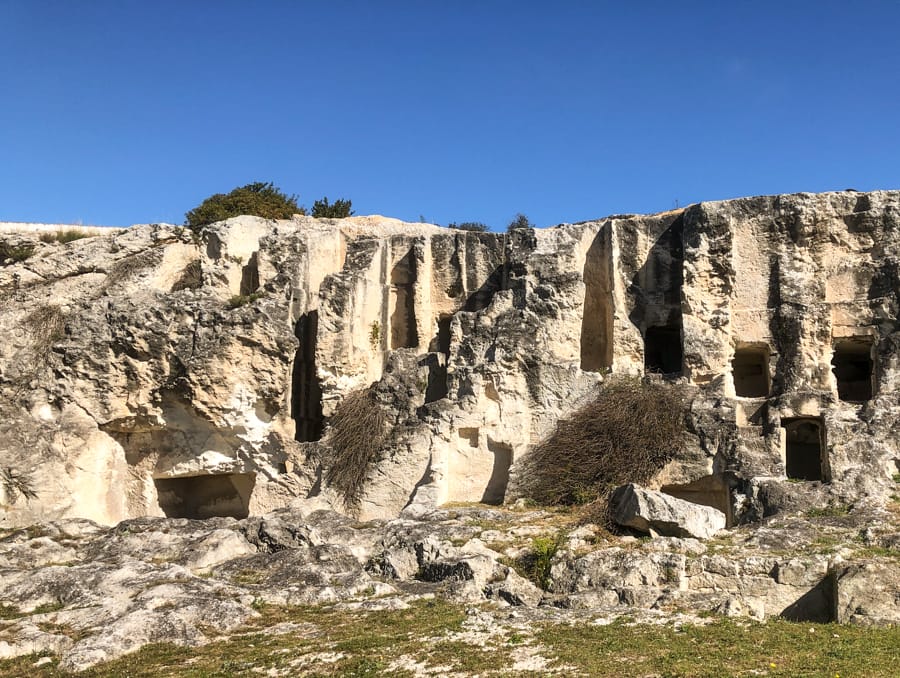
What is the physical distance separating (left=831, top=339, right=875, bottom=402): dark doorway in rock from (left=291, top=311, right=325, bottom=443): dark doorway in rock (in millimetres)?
11844

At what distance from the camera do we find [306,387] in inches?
882

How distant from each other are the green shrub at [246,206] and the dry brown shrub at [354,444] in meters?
9.18

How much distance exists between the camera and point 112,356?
20203 mm

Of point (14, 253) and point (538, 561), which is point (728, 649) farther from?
point (14, 253)

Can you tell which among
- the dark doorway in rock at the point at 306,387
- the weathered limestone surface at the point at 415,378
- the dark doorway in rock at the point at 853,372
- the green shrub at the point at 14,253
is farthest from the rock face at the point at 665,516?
the green shrub at the point at 14,253

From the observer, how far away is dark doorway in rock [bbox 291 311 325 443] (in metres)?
22.1

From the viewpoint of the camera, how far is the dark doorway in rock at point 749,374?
21673 millimetres

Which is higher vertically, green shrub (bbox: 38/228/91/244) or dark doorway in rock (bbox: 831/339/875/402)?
green shrub (bbox: 38/228/91/244)

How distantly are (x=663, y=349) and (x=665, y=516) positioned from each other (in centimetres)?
920

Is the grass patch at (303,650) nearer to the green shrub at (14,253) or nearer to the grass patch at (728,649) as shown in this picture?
the grass patch at (728,649)

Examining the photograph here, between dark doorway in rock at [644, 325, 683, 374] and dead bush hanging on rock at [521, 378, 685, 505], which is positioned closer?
dead bush hanging on rock at [521, 378, 685, 505]

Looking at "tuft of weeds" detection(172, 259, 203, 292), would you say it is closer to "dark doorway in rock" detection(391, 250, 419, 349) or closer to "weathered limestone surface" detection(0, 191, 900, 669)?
"weathered limestone surface" detection(0, 191, 900, 669)

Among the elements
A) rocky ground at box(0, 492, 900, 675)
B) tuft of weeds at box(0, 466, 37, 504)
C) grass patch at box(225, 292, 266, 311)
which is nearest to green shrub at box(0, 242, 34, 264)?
grass patch at box(225, 292, 266, 311)

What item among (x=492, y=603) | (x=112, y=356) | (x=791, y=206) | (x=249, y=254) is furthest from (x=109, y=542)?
(x=791, y=206)
